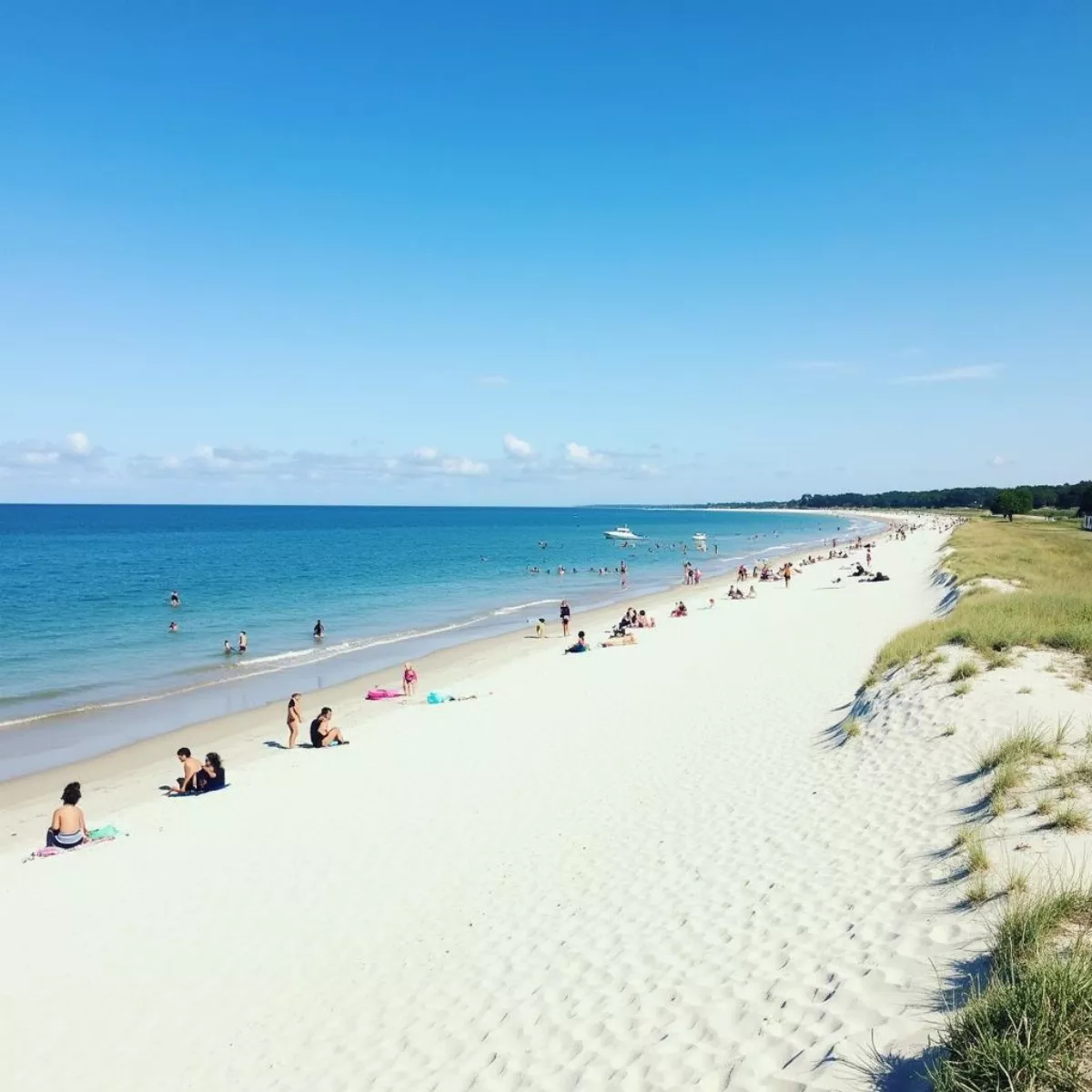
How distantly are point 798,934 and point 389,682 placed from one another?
1975 cm

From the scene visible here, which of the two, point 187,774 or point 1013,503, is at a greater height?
point 1013,503

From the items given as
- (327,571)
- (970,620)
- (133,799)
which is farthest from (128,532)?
(970,620)

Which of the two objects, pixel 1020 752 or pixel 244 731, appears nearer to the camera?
pixel 1020 752

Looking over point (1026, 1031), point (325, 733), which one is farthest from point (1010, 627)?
point (325, 733)

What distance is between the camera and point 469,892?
8461 millimetres

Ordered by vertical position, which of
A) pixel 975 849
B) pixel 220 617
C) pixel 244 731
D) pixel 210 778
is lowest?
pixel 244 731

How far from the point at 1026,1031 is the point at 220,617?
40.4 metres

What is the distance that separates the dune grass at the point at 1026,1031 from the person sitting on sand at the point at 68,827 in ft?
39.7

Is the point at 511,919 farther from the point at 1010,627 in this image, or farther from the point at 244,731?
the point at 244,731

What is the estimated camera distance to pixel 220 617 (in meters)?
39.2

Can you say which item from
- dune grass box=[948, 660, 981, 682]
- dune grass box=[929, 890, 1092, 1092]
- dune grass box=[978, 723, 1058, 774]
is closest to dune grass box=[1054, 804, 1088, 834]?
dune grass box=[978, 723, 1058, 774]

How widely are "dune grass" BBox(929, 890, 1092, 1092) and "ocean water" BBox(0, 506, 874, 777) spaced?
19.3m

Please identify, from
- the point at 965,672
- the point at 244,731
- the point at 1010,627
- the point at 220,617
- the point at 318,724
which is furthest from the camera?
the point at 220,617

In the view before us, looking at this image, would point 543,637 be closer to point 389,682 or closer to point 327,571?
point 389,682
